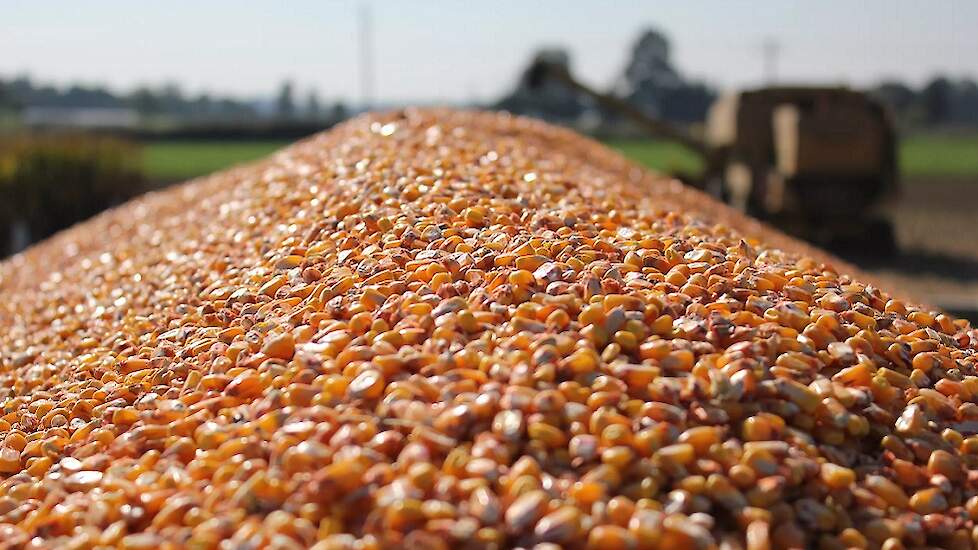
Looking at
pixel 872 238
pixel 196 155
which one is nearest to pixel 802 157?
pixel 872 238

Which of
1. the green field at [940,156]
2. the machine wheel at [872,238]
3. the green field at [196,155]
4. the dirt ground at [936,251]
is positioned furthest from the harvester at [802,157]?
the green field at [196,155]

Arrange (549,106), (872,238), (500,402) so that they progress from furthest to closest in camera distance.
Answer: (549,106) → (872,238) → (500,402)

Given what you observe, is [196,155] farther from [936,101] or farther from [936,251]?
[936,101]

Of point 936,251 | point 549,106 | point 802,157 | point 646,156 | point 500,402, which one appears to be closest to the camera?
point 500,402

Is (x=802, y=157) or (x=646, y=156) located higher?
(x=802, y=157)

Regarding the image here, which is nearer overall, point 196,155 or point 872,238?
point 872,238

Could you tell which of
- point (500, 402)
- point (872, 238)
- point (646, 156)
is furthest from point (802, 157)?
point (646, 156)

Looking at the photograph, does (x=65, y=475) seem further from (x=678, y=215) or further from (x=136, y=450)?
(x=678, y=215)

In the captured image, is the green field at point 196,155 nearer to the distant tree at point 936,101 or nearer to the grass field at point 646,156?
the grass field at point 646,156
